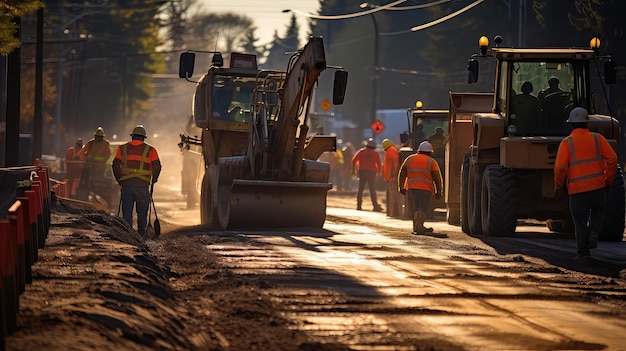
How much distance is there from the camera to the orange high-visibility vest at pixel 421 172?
72.1ft

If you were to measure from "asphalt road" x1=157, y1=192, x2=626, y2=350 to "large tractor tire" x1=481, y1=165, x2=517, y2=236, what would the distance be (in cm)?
22

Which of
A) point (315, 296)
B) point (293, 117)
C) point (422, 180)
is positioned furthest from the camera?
point (293, 117)

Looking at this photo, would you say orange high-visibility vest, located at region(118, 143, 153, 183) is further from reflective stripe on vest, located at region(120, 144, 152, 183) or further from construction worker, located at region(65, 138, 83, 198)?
construction worker, located at region(65, 138, 83, 198)

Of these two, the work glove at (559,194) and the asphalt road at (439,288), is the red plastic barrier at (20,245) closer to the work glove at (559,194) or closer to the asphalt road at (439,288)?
the asphalt road at (439,288)

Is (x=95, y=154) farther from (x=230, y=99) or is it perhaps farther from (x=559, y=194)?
(x=559, y=194)

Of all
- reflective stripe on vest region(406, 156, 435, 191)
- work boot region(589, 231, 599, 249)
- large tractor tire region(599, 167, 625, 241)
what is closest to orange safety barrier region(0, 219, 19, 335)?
work boot region(589, 231, 599, 249)

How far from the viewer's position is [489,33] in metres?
74.6

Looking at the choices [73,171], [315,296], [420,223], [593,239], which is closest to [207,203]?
[420,223]

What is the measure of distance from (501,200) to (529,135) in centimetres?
116

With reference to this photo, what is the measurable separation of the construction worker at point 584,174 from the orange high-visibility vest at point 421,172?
6105 millimetres

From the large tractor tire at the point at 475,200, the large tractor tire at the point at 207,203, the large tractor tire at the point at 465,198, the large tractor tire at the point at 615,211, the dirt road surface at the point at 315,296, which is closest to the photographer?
Answer: the dirt road surface at the point at 315,296

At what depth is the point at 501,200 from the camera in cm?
1958

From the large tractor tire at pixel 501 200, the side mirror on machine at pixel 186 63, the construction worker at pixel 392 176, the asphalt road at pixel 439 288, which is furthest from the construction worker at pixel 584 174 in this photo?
the construction worker at pixel 392 176

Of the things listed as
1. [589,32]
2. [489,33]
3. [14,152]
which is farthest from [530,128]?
[489,33]
